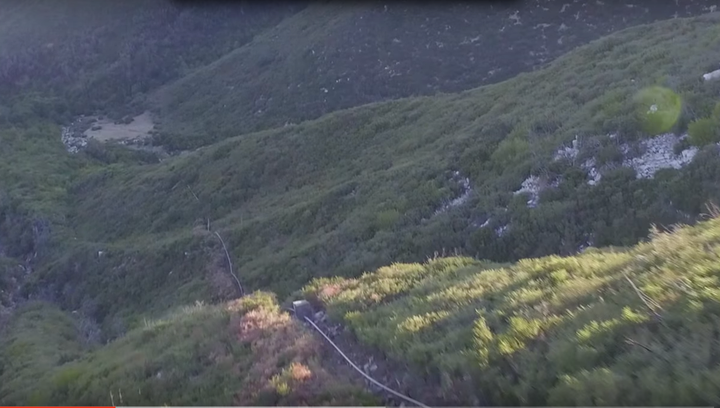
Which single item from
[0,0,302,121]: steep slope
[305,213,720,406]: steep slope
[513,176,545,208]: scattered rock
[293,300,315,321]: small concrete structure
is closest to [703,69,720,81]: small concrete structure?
[513,176,545,208]: scattered rock

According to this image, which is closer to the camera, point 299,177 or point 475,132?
point 475,132

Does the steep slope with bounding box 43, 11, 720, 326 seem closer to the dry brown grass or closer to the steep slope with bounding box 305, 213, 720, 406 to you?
the steep slope with bounding box 305, 213, 720, 406

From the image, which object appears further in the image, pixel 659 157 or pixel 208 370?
pixel 659 157

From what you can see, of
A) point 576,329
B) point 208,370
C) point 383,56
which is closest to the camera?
point 576,329

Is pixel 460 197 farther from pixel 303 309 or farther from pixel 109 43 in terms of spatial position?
pixel 109 43

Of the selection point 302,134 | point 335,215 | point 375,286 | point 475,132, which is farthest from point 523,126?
point 302,134

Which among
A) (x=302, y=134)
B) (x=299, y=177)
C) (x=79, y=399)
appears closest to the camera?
(x=79, y=399)

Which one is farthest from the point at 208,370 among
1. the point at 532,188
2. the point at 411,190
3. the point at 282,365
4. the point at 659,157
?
the point at 411,190

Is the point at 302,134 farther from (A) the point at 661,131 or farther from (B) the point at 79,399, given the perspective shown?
(B) the point at 79,399
